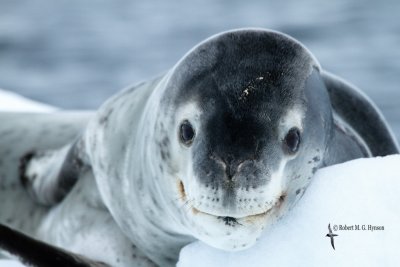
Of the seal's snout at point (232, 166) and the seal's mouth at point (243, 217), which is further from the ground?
the seal's snout at point (232, 166)

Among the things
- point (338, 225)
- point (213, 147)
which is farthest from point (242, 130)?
point (338, 225)

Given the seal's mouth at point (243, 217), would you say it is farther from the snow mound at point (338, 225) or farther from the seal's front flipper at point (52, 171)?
the seal's front flipper at point (52, 171)

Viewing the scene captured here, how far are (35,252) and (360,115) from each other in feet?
4.54

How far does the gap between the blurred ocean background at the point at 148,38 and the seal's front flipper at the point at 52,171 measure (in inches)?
167

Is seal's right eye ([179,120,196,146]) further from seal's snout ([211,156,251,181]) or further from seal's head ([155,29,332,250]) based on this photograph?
seal's snout ([211,156,251,181])

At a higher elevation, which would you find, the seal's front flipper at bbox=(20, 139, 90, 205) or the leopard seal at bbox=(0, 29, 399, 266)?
the leopard seal at bbox=(0, 29, 399, 266)

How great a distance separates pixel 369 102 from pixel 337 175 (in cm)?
108

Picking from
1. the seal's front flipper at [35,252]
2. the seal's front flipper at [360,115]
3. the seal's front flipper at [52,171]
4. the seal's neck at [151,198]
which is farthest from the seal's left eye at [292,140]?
the seal's front flipper at [52,171]

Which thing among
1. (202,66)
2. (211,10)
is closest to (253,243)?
(202,66)

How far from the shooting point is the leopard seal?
2.62 meters

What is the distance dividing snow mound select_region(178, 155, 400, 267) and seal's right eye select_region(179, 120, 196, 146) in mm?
336

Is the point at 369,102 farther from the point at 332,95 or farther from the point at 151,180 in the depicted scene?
the point at 151,180

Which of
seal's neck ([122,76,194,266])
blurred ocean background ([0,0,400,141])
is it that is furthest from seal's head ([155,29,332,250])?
blurred ocean background ([0,0,400,141])

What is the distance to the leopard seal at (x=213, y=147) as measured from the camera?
2623mm
